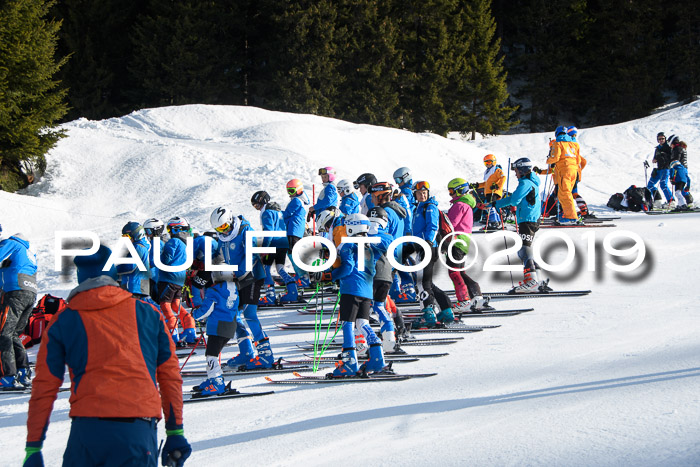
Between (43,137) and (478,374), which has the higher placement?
(43,137)

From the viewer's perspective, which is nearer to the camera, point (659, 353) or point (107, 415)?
point (107, 415)

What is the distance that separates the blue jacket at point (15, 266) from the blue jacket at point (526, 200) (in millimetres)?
6586

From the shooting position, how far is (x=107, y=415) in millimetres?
3516

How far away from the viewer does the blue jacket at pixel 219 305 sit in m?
7.47

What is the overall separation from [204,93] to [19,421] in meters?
31.6

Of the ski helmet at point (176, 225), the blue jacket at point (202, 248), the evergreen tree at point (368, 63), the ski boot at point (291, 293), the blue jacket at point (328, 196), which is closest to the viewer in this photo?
the blue jacket at point (202, 248)

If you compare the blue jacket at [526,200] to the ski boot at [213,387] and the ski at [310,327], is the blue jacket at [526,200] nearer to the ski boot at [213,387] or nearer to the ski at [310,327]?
the ski at [310,327]

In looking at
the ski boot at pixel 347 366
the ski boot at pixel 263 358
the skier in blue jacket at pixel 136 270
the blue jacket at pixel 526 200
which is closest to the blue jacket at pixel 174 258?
the skier in blue jacket at pixel 136 270

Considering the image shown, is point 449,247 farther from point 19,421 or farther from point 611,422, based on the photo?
point 19,421

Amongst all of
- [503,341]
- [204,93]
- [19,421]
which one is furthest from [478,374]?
[204,93]

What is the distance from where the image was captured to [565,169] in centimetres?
1553

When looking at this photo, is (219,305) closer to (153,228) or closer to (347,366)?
(347,366)

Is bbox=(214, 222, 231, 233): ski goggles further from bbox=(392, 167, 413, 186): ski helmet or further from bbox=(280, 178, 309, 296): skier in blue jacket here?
bbox=(280, 178, 309, 296): skier in blue jacket

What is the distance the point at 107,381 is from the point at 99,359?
4.5 inches
